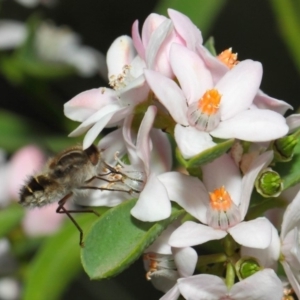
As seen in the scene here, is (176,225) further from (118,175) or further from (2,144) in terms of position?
(2,144)

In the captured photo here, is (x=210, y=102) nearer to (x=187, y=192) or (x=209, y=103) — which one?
(x=209, y=103)

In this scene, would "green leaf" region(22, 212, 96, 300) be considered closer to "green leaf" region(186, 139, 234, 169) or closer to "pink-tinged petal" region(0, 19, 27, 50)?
"green leaf" region(186, 139, 234, 169)

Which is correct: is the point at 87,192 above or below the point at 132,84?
below

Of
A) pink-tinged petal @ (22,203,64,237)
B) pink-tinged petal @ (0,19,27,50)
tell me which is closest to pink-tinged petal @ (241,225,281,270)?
pink-tinged petal @ (22,203,64,237)

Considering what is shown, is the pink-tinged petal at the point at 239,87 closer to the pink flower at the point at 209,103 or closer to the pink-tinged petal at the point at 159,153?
the pink flower at the point at 209,103

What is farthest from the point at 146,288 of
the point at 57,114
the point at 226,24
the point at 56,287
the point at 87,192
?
the point at 87,192

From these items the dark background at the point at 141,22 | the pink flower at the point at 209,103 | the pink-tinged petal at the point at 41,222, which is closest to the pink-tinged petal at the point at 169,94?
the pink flower at the point at 209,103
